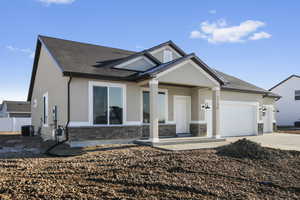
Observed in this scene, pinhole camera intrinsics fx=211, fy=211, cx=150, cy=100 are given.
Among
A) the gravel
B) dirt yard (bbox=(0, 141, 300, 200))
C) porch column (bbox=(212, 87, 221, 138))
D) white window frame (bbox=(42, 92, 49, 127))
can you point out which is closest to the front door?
porch column (bbox=(212, 87, 221, 138))

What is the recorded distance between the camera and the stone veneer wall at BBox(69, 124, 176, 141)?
9164 mm

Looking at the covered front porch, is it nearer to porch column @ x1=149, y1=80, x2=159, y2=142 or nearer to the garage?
porch column @ x1=149, y1=80, x2=159, y2=142

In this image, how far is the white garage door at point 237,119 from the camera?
14.2 meters

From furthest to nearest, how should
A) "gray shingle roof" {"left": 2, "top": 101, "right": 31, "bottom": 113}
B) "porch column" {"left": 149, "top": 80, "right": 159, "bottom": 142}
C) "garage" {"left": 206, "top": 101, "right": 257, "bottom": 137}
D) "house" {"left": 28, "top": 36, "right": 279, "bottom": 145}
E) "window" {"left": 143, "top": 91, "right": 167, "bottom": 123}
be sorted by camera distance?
"gray shingle roof" {"left": 2, "top": 101, "right": 31, "bottom": 113}
"garage" {"left": 206, "top": 101, "right": 257, "bottom": 137}
"window" {"left": 143, "top": 91, "right": 167, "bottom": 123}
"house" {"left": 28, "top": 36, "right": 279, "bottom": 145}
"porch column" {"left": 149, "top": 80, "right": 159, "bottom": 142}

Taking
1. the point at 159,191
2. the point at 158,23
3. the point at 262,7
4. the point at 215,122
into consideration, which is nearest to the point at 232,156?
the point at 159,191

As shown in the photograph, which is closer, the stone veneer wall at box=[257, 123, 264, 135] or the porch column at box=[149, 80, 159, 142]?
the porch column at box=[149, 80, 159, 142]

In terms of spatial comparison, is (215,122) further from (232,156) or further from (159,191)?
(159,191)

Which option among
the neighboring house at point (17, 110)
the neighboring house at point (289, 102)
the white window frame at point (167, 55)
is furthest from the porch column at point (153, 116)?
the neighboring house at point (17, 110)

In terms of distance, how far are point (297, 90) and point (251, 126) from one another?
53.1 feet

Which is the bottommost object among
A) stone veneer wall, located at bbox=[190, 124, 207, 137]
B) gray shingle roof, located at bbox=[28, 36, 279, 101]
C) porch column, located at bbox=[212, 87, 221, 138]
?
stone veneer wall, located at bbox=[190, 124, 207, 137]

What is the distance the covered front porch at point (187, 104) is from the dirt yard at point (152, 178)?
3417 millimetres

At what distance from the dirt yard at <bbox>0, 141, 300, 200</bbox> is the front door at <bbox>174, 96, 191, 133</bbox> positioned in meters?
6.07

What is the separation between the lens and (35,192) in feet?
12.5

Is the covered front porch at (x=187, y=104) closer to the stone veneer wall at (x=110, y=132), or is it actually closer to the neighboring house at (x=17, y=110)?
the stone veneer wall at (x=110, y=132)
